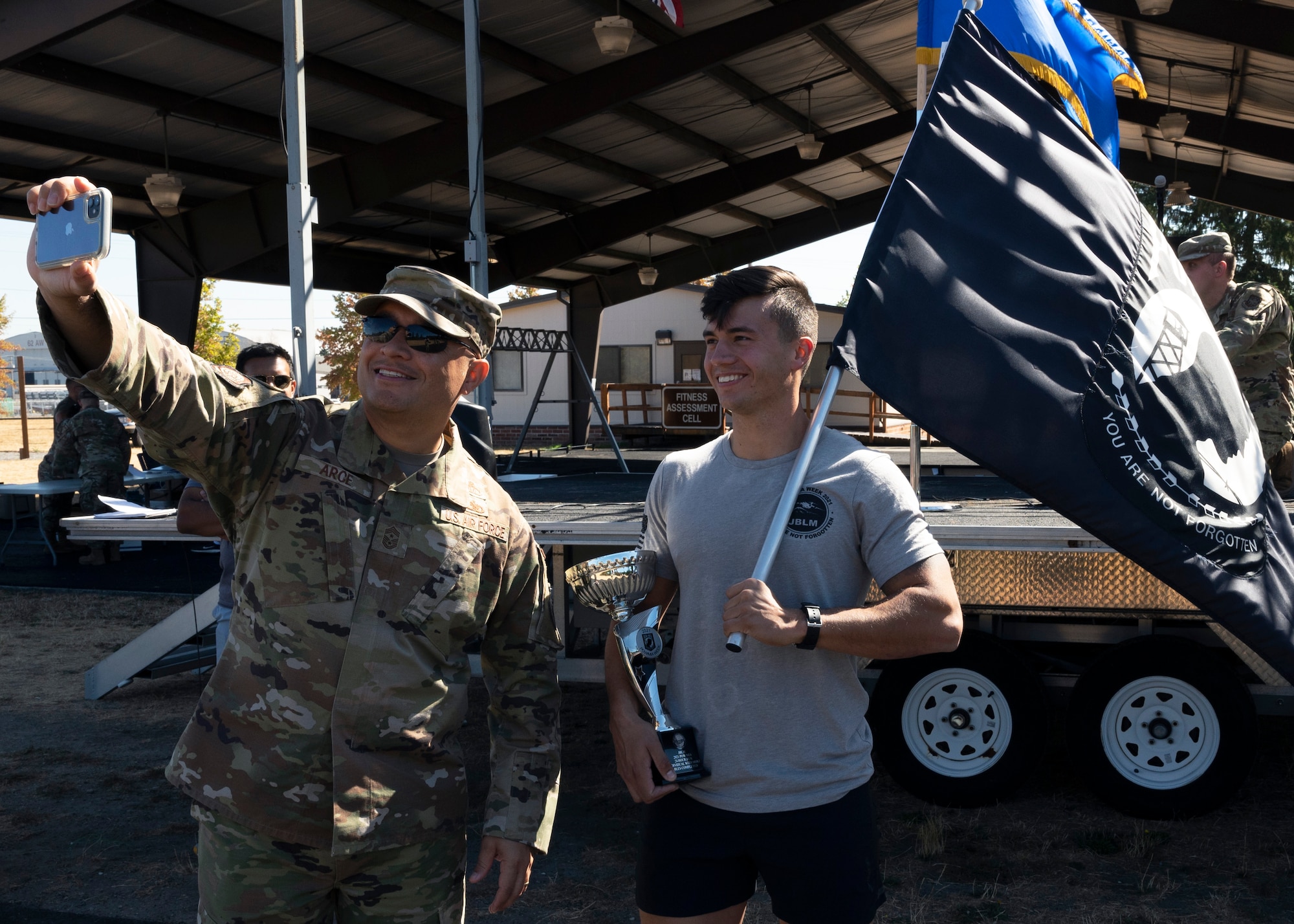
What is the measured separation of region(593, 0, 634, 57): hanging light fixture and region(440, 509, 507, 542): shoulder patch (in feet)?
29.5

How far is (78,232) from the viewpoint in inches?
66.7

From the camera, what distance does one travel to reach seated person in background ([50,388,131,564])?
1139cm

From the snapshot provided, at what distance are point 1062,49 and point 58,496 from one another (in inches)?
491

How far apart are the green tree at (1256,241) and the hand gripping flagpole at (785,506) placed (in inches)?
1313

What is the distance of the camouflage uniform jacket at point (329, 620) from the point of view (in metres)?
2.03

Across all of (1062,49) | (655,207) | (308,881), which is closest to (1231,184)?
(655,207)

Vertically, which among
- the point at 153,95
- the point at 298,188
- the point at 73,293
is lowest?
the point at 73,293

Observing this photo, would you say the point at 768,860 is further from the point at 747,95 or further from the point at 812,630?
the point at 747,95

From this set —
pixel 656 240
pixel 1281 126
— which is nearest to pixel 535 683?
pixel 1281 126

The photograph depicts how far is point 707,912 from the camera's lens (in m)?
2.29

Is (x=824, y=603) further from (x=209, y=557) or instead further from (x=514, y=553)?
(x=209, y=557)

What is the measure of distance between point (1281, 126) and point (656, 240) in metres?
11.1

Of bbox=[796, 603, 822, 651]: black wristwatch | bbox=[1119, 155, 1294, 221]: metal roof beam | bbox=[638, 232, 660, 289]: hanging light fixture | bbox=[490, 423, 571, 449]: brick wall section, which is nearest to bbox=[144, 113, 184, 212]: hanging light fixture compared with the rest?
bbox=[638, 232, 660, 289]: hanging light fixture

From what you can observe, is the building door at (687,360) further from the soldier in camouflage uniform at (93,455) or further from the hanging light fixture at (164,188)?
the soldier in camouflage uniform at (93,455)
